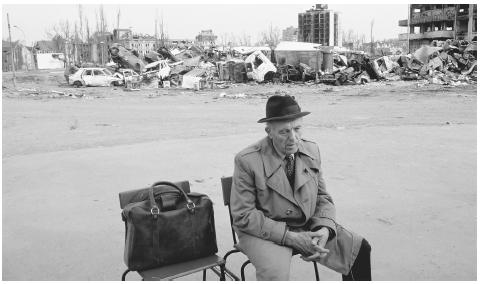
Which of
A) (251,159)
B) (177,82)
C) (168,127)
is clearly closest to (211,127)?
(168,127)

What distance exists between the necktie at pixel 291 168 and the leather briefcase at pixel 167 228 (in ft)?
1.67

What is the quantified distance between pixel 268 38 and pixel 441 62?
67736 millimetres

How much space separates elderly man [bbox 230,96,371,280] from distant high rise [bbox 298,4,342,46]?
92.5 meters

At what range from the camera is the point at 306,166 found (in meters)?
3.04

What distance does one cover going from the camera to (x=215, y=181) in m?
6.38

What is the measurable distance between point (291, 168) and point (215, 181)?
3.44 meters

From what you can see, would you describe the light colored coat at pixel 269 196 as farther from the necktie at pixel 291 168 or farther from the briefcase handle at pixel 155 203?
the briefcase handle at pixel 155 203

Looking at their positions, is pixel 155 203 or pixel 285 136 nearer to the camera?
pixel 155 203

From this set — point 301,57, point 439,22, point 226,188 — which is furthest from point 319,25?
point 226,188

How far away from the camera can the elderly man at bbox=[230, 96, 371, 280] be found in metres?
2.86

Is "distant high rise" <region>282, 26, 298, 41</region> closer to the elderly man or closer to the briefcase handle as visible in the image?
the elderly man

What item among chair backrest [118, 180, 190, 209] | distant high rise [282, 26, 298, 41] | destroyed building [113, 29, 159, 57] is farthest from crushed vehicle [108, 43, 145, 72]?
distant high rise [282, 26, 298, 41]

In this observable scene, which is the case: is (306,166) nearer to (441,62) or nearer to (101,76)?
(101,76)

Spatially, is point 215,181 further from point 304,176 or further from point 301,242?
point 301,242
